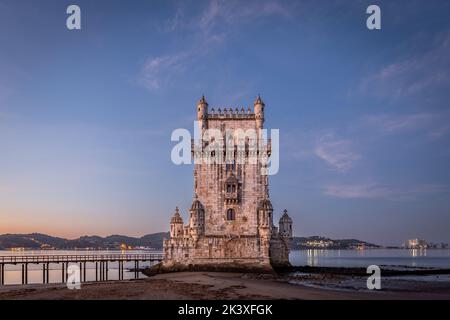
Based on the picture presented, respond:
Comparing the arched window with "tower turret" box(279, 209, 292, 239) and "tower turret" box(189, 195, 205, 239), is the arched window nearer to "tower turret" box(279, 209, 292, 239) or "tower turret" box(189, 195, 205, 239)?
"tower turret" box(189, 195, 205, 239)

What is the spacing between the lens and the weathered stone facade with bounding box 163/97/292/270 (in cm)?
6150

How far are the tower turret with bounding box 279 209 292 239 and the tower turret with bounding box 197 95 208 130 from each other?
18.1 metres

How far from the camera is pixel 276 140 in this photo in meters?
65.1

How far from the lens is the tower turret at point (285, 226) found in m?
68.2

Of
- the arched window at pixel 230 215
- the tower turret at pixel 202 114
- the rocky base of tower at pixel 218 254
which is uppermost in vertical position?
the tower turret at pixel 202 114

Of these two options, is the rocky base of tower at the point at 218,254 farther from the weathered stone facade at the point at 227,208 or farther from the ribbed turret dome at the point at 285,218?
the ribbed turret dome at the point at 285,218

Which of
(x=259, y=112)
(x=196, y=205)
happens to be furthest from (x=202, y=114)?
(x=196, y=205)

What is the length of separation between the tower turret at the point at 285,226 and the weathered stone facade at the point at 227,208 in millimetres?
3754

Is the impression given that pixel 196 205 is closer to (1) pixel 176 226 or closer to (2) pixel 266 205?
(1) pixel 176 226

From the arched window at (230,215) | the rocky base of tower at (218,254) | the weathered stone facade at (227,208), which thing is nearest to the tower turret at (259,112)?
the weathered stone facade at (227,208)
